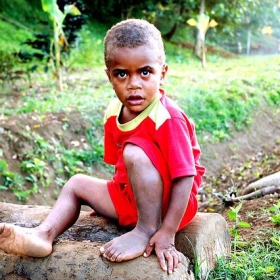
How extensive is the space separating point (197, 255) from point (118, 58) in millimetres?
1021

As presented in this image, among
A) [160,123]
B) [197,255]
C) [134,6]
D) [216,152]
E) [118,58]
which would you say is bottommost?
[216,152]

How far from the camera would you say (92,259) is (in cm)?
213

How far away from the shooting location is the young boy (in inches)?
83.8

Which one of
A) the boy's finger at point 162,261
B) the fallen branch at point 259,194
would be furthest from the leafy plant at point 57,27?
the boy's finger at point 162,261

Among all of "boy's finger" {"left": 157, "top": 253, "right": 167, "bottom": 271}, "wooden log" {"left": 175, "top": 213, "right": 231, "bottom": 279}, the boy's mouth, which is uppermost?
the boy's mouth

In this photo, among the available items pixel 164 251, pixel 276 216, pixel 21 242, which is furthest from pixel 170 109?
pixel 276 216

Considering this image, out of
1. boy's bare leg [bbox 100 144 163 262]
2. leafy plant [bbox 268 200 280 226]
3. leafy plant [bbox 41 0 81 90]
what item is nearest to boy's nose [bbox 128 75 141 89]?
boy's bare leg [bbox 100 144 163 262]

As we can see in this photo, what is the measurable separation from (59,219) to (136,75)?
81 centimetres

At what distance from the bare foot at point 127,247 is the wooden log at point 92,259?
32 mm

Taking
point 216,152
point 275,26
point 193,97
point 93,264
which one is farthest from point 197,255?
point 275,26

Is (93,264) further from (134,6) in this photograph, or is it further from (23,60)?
(134,6)

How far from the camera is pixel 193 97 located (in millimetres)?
7727

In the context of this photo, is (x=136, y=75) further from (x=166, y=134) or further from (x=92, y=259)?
(x=92, y=259)

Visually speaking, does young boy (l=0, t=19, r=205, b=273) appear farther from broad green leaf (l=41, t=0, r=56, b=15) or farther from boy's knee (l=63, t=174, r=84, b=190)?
broad green leaf (l=41, t=0, r=56, b=15)
